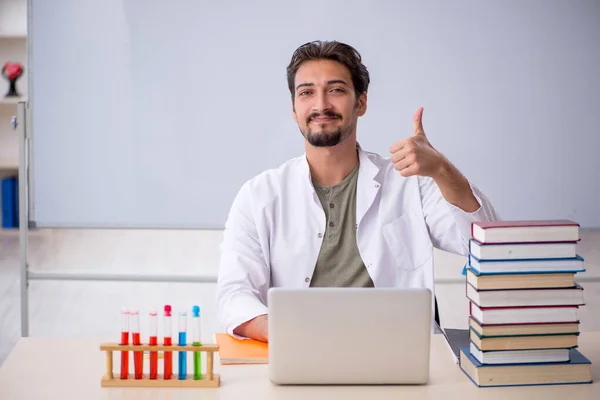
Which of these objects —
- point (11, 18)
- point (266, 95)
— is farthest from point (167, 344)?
point (11, 18)

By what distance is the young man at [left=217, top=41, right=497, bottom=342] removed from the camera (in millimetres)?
2414

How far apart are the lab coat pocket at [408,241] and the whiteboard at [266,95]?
1.00 m

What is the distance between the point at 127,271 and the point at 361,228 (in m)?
1.50

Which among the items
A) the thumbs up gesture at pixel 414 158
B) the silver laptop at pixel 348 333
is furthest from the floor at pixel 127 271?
the silver laptop at pixel 348 333

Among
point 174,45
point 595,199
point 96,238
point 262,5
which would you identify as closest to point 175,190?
point 96,238

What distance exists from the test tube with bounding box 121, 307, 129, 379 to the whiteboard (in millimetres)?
1908

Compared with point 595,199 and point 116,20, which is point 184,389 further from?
point 595,199

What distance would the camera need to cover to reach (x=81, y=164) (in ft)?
11.4

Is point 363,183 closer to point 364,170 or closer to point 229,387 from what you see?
point 364,170

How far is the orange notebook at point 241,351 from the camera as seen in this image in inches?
69.5

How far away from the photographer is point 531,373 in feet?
5.45

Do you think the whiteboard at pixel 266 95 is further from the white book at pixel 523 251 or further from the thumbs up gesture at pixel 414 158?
the white book at pixel 523 251

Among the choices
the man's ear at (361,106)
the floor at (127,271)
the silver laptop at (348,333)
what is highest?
the man's ear at (361,106)

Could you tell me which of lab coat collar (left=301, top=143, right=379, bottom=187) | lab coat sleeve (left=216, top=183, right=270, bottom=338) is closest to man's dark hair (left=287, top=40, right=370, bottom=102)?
lab coat collar (left=301, top=143, right=379, bottom=187)
